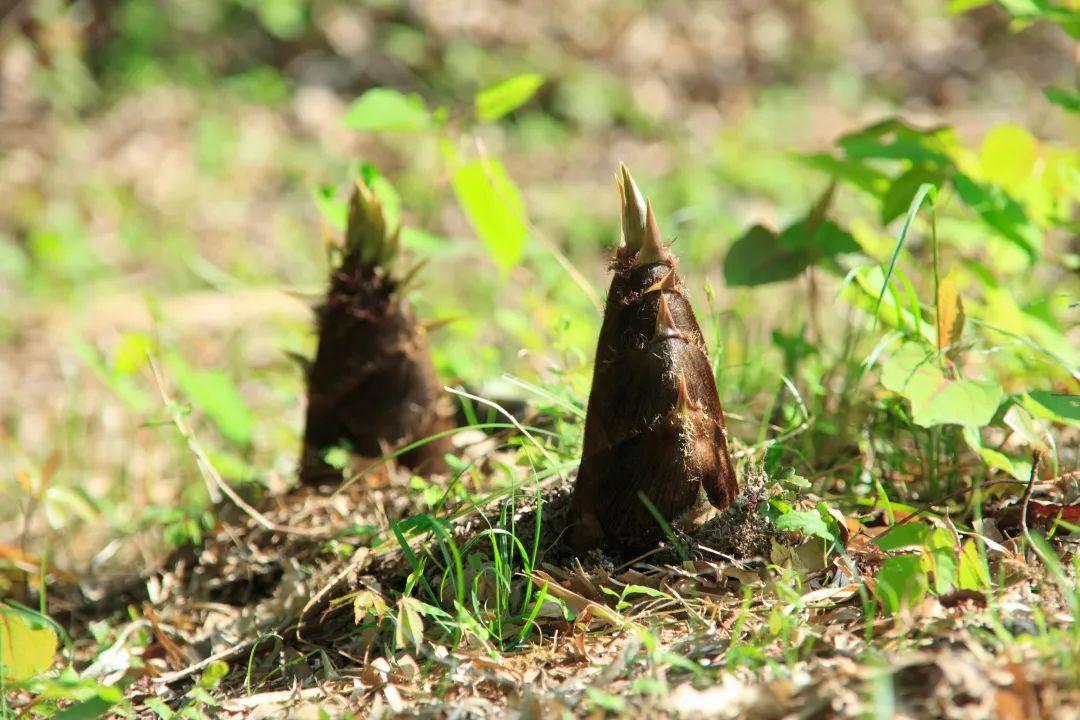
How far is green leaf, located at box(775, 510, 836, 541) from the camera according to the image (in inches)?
67.7

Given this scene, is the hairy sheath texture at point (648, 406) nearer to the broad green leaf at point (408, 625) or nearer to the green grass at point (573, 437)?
the green grass at point (573, 437)

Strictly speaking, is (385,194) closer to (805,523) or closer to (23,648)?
(23,648)

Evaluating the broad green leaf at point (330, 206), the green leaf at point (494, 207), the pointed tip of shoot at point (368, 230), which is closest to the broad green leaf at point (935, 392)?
the green leaf at point (494, 207)

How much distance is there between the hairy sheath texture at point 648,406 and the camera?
5.89 ft

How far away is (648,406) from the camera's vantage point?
1.82 meters

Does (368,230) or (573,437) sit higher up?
(368,230)

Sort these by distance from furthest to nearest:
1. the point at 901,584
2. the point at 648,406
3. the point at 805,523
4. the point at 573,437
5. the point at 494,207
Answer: the point at 494,207 → the point at 573,437 → the point at 648,406 → the point at 805,523 → the point at 901,584

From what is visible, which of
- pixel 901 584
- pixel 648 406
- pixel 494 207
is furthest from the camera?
pixel 494 207

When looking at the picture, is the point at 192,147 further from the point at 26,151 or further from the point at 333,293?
the point at 333,293

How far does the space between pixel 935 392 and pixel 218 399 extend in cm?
196

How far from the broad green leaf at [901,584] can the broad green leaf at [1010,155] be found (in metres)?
1.41

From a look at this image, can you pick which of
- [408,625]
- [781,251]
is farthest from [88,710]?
[781,251]

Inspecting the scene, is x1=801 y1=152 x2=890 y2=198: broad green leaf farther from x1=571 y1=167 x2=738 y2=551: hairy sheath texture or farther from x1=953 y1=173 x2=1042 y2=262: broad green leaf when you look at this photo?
x1=571 y1=167 x2=738 y2=551: hairy sheath texture

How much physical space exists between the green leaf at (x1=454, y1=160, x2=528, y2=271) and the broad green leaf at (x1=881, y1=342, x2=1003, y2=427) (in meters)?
1.05
